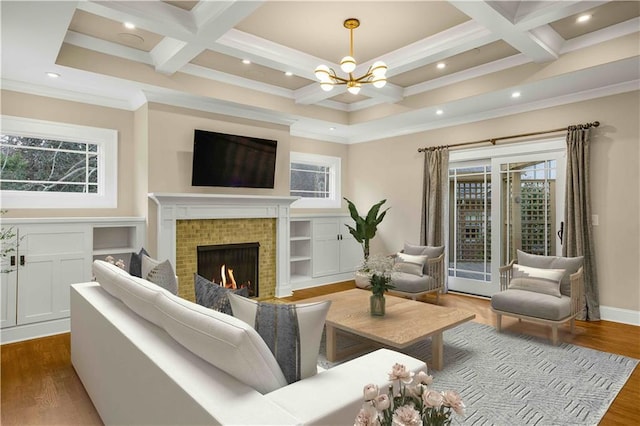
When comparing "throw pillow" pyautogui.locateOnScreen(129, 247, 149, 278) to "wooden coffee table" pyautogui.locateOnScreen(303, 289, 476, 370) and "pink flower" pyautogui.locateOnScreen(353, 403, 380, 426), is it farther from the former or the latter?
"pink flower" pyautogui.locateOnScreen(353, 403, 380, 426)

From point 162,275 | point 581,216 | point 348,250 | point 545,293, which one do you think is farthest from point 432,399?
point 348,250

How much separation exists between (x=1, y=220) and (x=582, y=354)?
553 cm

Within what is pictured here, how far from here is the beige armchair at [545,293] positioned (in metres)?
3.61

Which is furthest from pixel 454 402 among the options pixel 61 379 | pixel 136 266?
pixel 61 379

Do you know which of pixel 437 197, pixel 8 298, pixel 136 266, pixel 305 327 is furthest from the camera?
pixel 437 197

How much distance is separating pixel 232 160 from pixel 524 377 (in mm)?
4030

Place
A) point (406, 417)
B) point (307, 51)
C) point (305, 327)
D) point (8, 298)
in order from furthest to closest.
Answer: point (307, 51) < point (8, 298) < point (305, 327) < point (406, 417)

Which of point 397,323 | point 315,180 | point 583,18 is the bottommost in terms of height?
point 397,323

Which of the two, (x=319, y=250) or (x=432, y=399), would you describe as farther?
(x=319, y=250)

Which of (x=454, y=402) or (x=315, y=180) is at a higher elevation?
(x=315, y=180)

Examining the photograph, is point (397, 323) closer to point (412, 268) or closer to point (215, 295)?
point (215, 295)

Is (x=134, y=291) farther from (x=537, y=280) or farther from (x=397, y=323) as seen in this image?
(x=537, y=280)

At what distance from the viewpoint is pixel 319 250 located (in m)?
6.37

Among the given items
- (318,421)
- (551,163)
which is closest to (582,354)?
(551,163)
